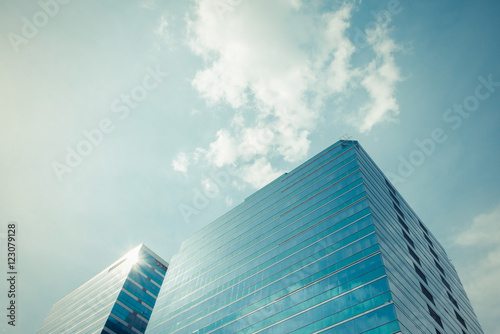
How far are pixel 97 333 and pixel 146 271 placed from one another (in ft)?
66.8

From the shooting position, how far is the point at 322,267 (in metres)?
37.5

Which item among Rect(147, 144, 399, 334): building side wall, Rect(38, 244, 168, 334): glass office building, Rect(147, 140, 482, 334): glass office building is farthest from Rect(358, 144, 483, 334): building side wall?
Rect(38, 244, 168, 334): glass office building

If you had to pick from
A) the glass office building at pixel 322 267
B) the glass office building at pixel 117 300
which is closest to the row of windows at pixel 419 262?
the glass office building at pixel 322 267

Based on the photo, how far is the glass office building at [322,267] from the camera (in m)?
32.1

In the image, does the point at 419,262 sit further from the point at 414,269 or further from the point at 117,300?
the point at 117,300

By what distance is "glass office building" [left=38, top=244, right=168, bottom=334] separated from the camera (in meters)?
67.8

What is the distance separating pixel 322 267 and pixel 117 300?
55409mm

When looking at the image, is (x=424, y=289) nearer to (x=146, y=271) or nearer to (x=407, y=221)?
(x=407, y=221)

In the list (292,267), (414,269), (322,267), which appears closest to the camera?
(322,267)

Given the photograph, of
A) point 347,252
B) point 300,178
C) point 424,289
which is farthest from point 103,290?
point 424,289

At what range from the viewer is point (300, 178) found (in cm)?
5788

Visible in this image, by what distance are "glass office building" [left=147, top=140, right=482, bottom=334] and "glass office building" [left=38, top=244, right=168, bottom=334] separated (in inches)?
493

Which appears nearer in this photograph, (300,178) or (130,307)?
(300,178)

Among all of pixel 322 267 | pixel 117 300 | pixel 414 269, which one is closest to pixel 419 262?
pixel 414 269
